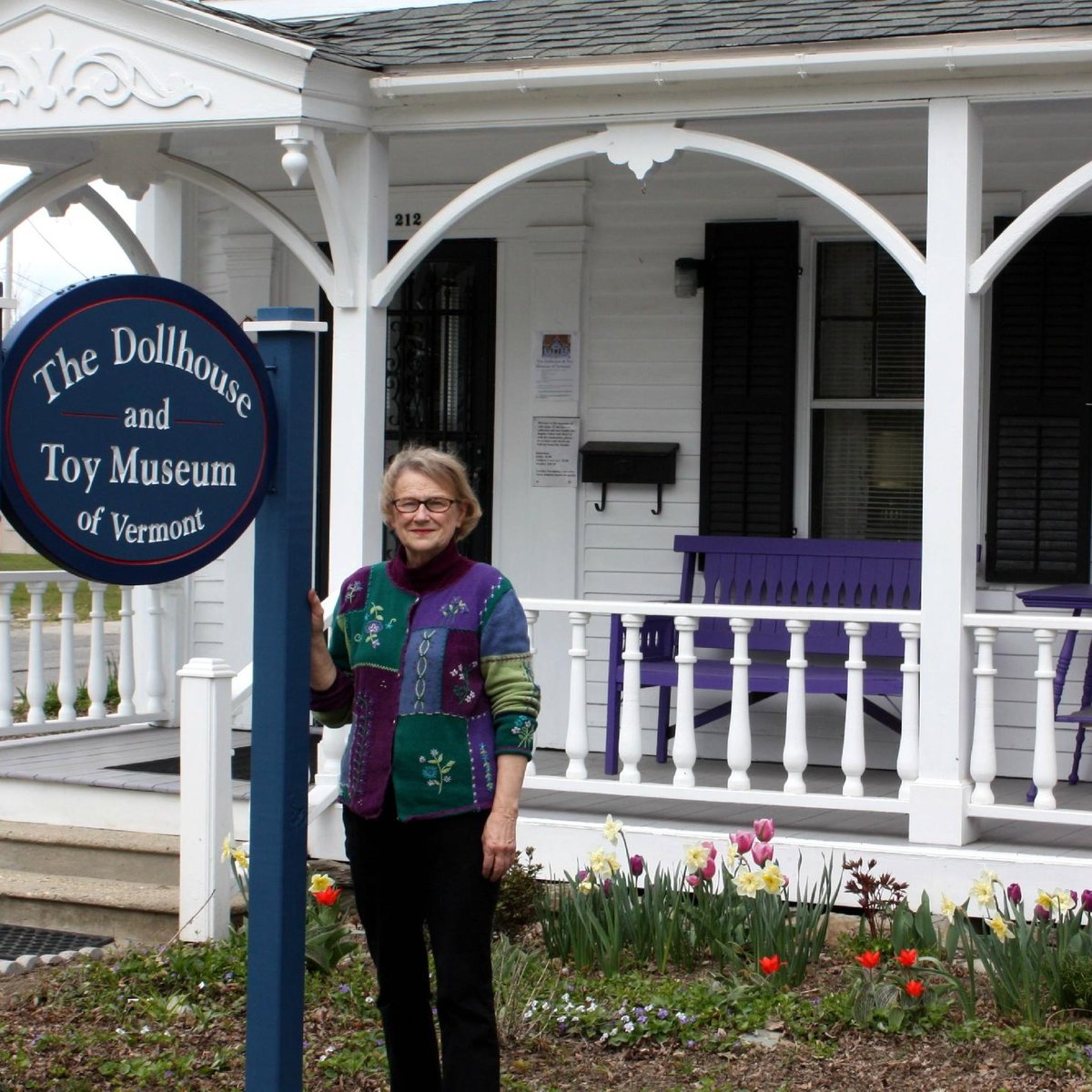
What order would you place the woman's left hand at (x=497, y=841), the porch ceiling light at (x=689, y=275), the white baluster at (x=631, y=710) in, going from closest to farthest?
the woman's left hand at (x=497, y=841) < the white baluster at (x=631, y=710) < the porch ceiling light at (x=689, y=275)

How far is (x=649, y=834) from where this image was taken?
6324 mm

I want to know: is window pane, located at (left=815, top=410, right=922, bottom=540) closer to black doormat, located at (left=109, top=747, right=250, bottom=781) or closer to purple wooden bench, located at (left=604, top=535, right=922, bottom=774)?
purple wooden bench, located at (left=604, top=535, right=922, bottom=774)

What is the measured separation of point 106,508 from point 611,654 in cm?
448

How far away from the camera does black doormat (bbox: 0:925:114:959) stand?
20.2ft

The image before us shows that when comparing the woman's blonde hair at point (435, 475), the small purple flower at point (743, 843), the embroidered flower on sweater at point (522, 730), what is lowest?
the small purple flower at point (743, 843)

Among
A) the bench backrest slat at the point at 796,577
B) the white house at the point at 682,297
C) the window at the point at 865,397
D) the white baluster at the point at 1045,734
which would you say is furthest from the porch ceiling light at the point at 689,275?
the white baluster at the point at 1045,734

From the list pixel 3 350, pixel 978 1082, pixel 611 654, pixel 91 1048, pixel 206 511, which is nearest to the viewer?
pixel 3 350

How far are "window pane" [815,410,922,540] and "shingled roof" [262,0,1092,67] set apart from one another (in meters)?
2.08

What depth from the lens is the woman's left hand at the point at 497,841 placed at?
369 cm

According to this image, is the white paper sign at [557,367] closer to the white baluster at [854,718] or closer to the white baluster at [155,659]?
the white baluster at [155,659]

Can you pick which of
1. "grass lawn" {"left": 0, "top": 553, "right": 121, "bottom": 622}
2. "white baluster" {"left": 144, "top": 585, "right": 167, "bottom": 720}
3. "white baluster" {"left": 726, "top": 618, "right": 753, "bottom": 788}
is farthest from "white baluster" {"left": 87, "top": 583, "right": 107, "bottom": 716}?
"grass lawn" {"left": 0, "top": 553, "right": 121, "bottom": 622}

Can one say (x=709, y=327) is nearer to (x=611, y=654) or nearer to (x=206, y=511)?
(x=611, y=654)

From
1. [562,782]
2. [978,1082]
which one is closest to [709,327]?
[562,782]

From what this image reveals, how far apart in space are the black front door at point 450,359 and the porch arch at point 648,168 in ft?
5.69
